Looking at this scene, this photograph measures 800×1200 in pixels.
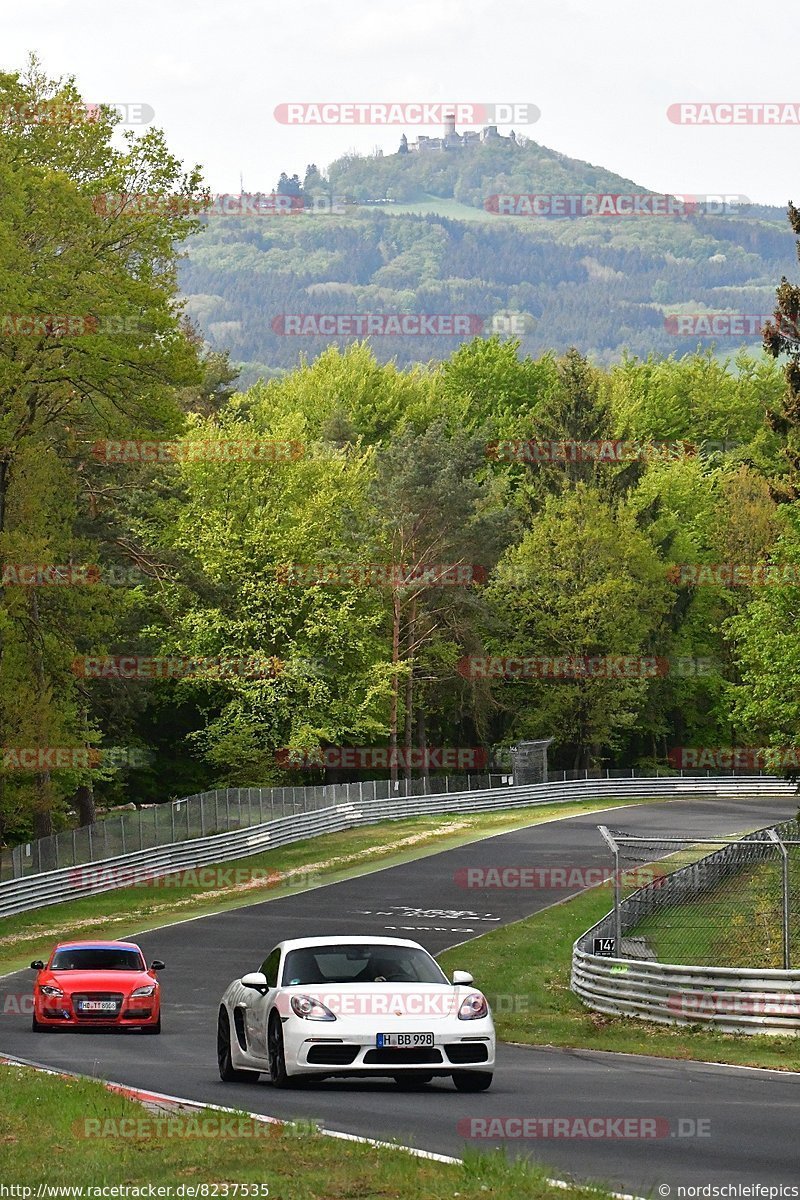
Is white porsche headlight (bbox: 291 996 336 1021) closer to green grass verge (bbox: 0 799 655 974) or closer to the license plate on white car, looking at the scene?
the license plate on white car

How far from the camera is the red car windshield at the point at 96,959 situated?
24812mm

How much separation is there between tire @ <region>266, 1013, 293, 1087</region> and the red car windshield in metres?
9.66

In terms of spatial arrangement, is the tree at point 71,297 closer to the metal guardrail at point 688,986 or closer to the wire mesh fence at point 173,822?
the wire mesh fence at point 173,822

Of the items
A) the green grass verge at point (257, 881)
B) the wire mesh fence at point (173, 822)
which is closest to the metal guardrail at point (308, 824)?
the wire mesh fence at point (173, 822)

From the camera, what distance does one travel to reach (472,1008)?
15.1m

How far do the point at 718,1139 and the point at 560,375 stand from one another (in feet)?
297

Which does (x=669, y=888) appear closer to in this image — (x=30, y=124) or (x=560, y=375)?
(x=30, y=124)

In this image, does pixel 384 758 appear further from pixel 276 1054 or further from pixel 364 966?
pixel 276 1054

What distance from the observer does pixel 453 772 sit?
9781 cm

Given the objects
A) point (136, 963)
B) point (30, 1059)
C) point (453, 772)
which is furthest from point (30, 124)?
point (453, 772)

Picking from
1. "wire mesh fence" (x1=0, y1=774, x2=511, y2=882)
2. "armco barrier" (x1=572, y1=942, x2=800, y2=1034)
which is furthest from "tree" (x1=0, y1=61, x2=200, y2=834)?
"armco barrier" (x1=572, y1=942, x2=800, y2=1034)

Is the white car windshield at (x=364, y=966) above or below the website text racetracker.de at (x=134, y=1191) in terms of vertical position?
above

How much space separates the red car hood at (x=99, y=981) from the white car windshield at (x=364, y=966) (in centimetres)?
781

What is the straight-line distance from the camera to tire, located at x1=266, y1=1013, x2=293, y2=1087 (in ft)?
49.5
